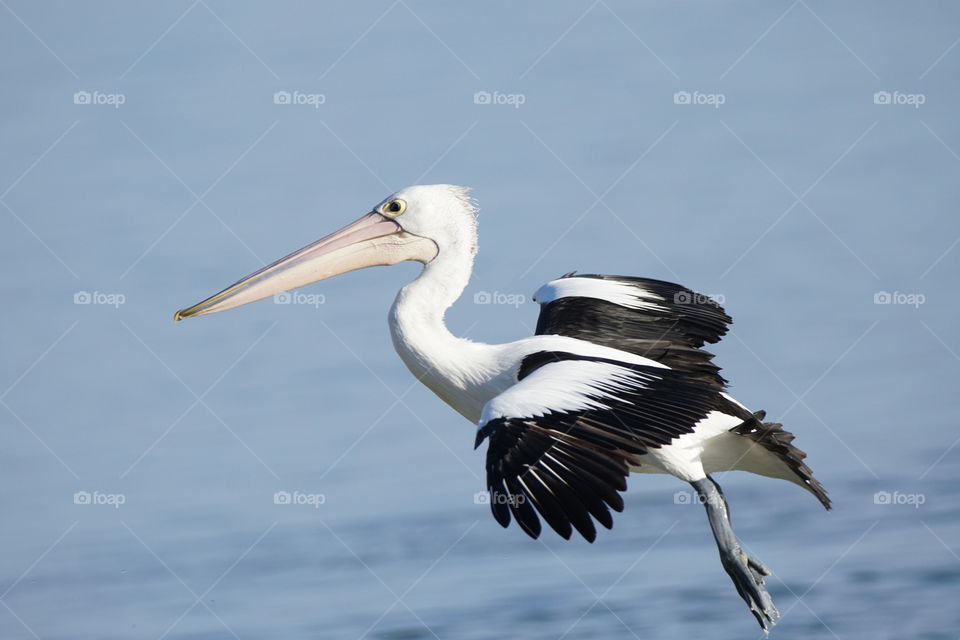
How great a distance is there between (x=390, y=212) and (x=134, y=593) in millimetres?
4111

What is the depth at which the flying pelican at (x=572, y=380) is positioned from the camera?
24.9 feet

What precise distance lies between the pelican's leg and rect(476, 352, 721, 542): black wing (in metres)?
0.71

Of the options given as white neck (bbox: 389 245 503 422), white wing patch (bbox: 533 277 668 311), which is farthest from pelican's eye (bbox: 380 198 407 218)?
white wing patch (bbox: 533 277 668 311)

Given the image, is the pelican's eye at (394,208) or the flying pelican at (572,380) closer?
the flying pelican at (572,380)

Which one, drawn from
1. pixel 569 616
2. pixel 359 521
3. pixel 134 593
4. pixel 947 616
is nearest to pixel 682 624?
pixel 569 616

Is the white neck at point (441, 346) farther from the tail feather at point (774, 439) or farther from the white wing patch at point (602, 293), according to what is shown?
the tail feather at point (774, 439)

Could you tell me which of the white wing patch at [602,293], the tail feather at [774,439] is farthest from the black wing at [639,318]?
the tail feather at [774,439]

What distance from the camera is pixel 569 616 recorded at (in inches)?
444

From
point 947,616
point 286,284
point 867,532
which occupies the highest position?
point 286,284

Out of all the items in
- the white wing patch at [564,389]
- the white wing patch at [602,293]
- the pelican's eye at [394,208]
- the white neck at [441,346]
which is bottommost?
the white wing patch at [564,389]

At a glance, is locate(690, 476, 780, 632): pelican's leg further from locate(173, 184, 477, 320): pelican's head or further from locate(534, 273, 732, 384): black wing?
locate(173, 184, 477, 320): pelican's head

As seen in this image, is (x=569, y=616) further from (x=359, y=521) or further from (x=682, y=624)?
(x=359, y=521)

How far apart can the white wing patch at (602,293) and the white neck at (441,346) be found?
2.59ft

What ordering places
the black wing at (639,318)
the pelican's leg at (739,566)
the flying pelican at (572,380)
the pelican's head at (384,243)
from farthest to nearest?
the pelican's head at (384,243), the black wing at (639,318), the pelican's leg at (739,566), the flying pelican at (572,380)
